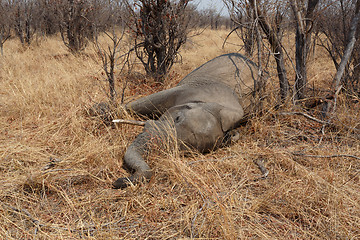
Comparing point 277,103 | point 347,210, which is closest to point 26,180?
point 347,210

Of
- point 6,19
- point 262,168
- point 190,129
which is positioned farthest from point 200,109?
point 6,19

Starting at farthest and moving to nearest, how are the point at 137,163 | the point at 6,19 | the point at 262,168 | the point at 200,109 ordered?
the point at 6,19, the point at 200,109, the point at 262,168, the point at 137,163

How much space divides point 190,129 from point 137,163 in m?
0.65

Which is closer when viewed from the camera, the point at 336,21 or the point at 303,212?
the point at 303,212

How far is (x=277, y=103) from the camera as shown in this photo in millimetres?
4035

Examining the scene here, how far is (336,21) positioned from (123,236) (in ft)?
20.0

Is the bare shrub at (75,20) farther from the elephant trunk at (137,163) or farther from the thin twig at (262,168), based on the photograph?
the thin twig at (262,168)

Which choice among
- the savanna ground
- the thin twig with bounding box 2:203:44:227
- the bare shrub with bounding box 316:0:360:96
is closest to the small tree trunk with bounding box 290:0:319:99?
the bare shrub with bounding box 316:0:360:96

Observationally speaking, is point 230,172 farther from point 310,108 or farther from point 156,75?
point 156,75

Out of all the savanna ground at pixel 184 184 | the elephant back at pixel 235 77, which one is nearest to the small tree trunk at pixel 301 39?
the savanna ground at pixel 184 184

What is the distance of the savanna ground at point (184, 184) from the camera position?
2.05 metres

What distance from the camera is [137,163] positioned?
2742 millimetres

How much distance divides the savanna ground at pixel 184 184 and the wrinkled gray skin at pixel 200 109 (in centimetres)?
15

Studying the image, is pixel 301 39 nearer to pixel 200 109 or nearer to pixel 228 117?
pixel 228 117
